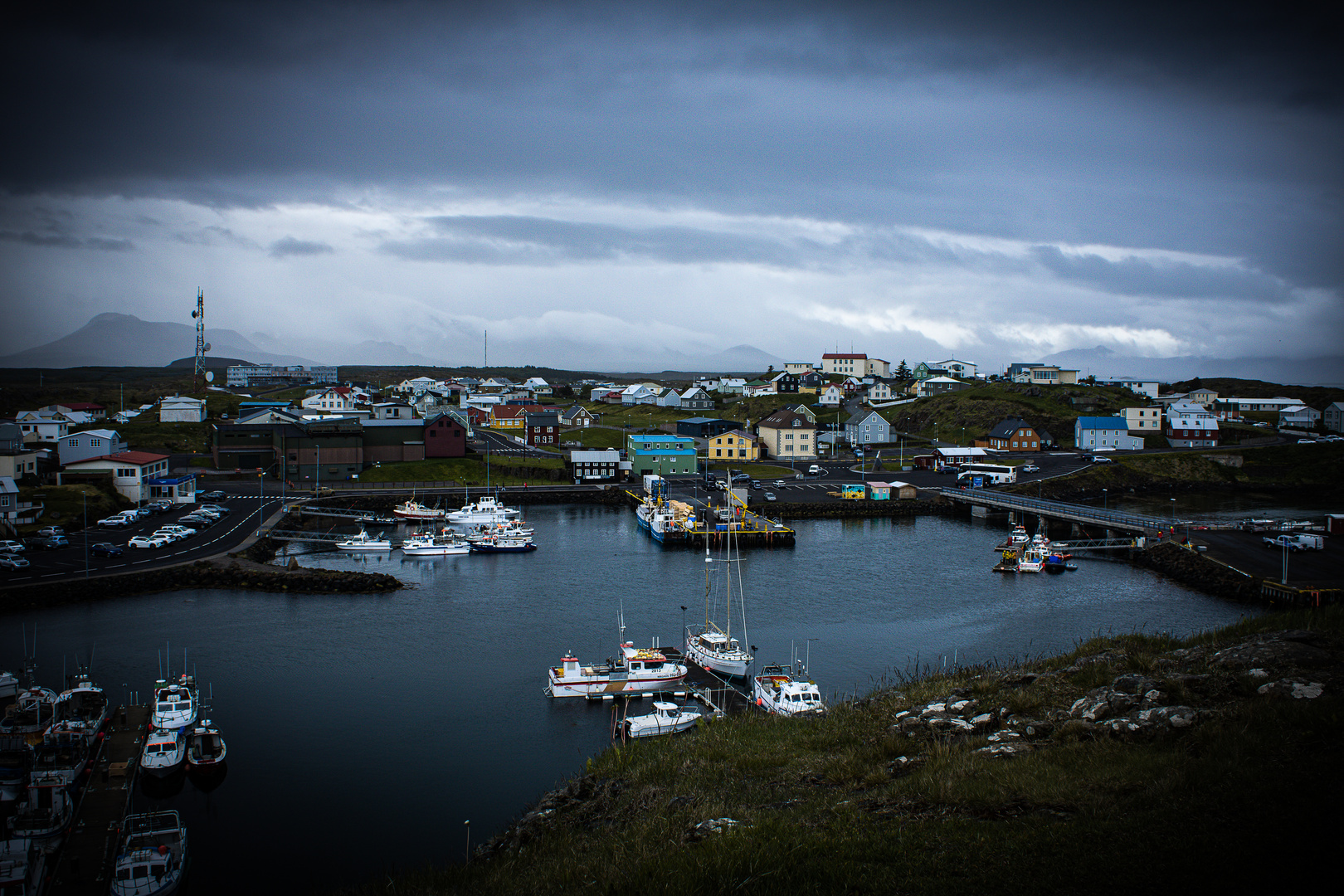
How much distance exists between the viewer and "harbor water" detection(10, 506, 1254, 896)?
1138cm

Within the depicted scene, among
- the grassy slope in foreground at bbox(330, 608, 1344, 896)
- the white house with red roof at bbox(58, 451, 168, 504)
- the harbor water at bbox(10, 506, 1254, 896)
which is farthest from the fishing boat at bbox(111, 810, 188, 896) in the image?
the white house with red roof at bbox(58, 451, 168, 504)

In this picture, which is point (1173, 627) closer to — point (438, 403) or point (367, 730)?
point (367, 730)

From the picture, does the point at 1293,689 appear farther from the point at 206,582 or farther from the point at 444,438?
the point at 444,438

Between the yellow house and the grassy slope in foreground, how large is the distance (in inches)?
1519

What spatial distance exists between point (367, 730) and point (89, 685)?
487cm

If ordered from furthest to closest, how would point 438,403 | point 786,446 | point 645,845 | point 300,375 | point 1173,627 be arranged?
point 300,375 < point 438,403 < point 786,446 < point 1173,627 < point 645,845

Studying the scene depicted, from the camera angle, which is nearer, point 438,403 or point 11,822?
point 11,822

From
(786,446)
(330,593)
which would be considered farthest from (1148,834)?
(786,446)

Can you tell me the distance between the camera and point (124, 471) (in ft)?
102

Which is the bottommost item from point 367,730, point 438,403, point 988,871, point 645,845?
point 367,730

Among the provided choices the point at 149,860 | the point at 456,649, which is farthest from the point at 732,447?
the point at 149,860

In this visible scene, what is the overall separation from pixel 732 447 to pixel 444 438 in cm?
1623

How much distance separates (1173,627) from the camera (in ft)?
63.0

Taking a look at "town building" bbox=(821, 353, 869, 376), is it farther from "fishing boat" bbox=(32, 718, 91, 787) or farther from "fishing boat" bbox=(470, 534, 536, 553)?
"fishing boat" bbox=(32, 718, 91, 787)
